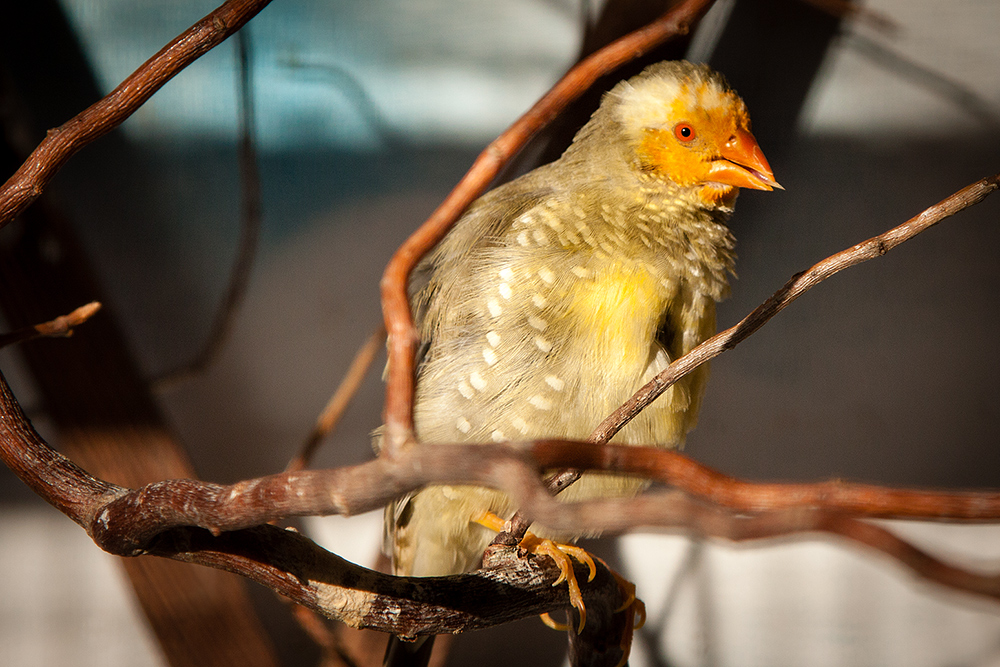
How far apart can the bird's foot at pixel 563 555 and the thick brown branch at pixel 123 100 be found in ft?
2.14

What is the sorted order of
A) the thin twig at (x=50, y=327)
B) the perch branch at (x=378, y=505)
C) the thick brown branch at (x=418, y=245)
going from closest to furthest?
the perch branch at (x=378, y=505)
the thick brown branch at (x=418, y=245)
the thin twig at (x=50, y=327)

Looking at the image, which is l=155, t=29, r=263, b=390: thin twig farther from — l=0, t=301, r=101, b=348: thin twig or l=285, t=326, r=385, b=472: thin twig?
l=0, t=301, r=101, b=348: thin twig

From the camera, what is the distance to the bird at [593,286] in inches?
33.3

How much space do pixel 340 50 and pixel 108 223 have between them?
0.60 meters

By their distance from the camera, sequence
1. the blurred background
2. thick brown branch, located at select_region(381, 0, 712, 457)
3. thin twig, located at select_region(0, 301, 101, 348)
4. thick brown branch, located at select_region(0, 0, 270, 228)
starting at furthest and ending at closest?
the blurred background → thin twig, located at select_region(0, 301, 101, 348) → thick brown branch, located at select_region(0, 0, 270, 228) → thick brown branch, located at select_region(381, 0, 712, 457)

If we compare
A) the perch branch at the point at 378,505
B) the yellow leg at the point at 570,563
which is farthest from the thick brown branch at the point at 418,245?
the yellow leg at the point at 570,563

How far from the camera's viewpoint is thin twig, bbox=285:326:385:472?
1299mm

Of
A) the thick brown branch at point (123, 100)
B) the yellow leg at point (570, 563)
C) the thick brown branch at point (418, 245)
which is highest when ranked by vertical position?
the thick brown branch at point (123, 100)

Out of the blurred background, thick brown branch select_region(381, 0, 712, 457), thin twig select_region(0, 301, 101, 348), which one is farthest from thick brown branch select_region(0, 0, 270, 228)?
the blurred background

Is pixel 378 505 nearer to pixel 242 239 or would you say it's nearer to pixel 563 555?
pixel 563 555

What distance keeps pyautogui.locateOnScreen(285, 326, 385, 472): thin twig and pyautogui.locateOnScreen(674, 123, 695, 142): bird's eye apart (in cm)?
67

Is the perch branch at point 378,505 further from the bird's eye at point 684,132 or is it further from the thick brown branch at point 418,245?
the bird's eye at point 684,132

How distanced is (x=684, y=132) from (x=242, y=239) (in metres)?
0.92

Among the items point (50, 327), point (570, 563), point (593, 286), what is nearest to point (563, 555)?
point (570, 563)
